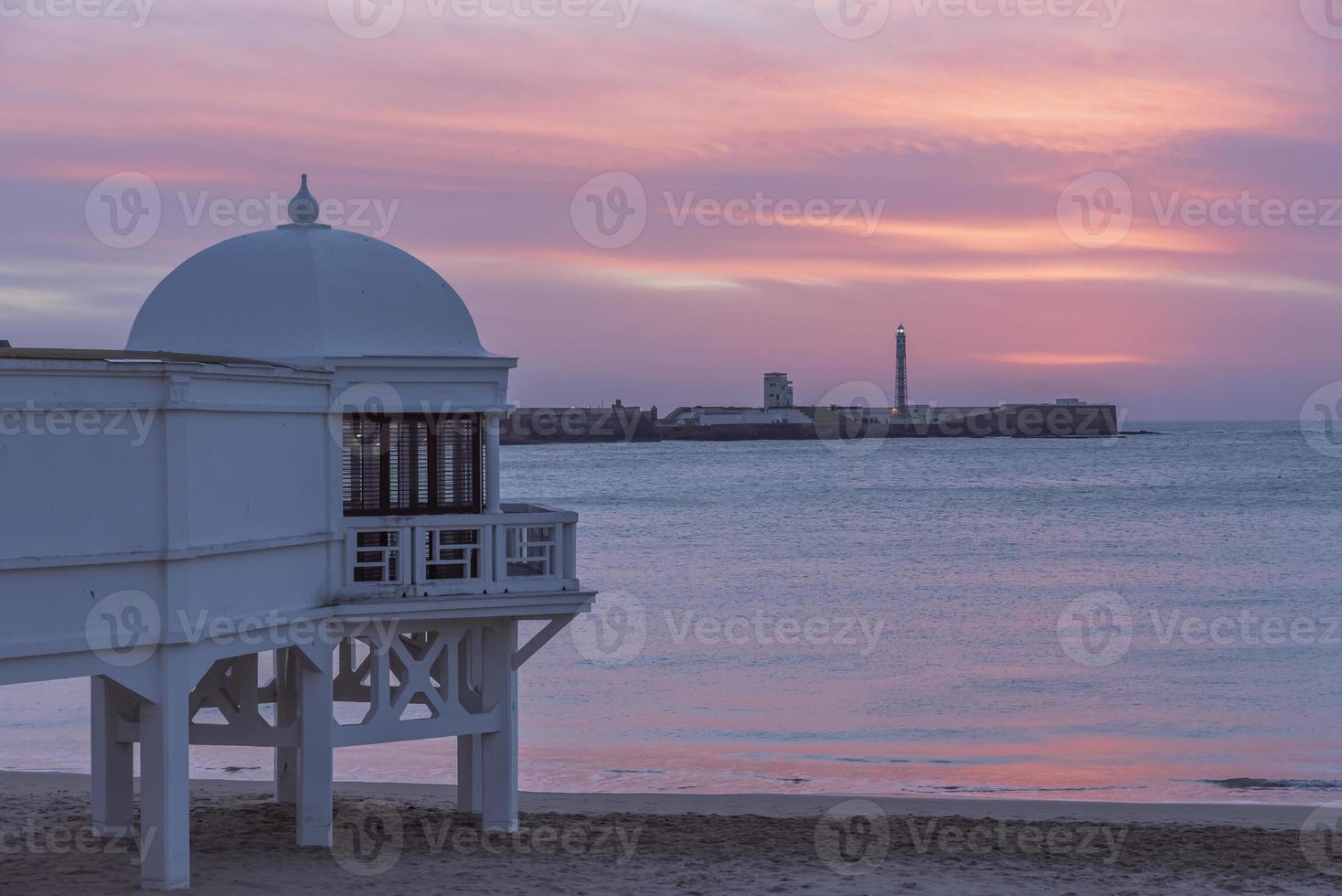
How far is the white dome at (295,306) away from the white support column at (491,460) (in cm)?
65

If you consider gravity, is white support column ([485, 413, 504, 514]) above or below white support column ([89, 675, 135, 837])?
above

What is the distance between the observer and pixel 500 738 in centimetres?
1455

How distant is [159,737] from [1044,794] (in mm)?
13130

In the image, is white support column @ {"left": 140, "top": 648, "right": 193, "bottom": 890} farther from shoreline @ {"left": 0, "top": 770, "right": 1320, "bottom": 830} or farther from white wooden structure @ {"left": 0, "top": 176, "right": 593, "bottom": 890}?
Result: shoreline @ {"left": 0, "top": 770, "right": 1320, "bottom": 830}

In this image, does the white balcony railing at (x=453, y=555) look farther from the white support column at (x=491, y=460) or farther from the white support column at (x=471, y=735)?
the white support column at (x=471, y=735)

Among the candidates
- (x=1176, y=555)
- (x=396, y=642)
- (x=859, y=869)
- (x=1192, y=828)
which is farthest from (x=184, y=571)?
(x=1176, y=555)

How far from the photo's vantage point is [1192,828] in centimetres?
1698

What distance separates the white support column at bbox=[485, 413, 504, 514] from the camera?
14.1 meters

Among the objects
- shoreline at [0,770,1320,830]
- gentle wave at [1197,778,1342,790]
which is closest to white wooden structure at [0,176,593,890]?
shoreline at [0,770,1320,830]

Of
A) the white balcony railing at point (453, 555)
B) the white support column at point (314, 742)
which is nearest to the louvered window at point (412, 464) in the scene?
the white balcony railing at point (453, 555)

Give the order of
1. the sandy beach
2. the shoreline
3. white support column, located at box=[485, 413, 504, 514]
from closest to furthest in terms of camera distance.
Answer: the sandy beach, white support column, located at box=[485, 413, 504, 514], the shoreline

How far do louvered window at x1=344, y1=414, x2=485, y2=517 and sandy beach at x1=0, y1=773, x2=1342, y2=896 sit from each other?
314cm

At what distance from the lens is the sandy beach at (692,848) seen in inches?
517

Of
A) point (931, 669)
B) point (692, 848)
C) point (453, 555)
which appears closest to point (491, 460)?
point (453, 555)
